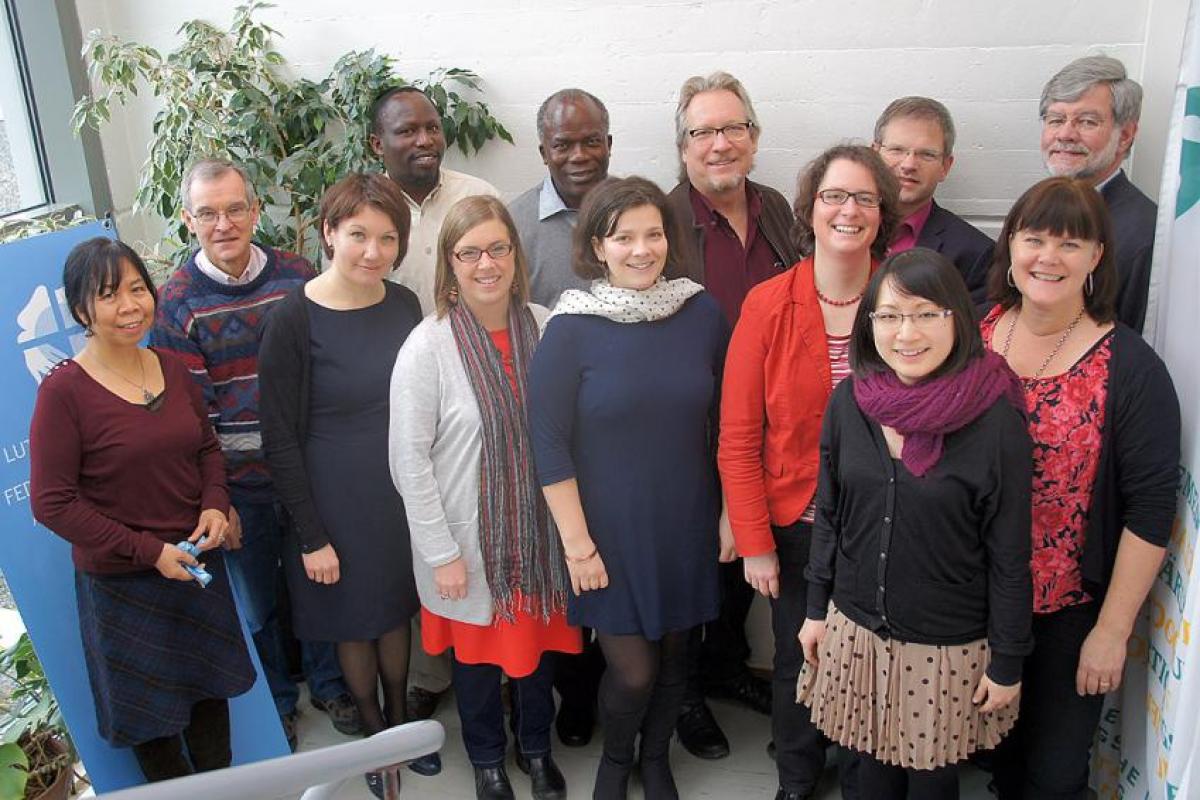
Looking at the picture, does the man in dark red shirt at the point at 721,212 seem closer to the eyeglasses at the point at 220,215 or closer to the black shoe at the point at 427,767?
the black shoe at the point at 427,767

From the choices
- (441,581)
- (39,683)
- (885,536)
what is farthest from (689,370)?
(39,683)

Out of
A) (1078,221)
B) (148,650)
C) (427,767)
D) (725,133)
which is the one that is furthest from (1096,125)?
(148,650)

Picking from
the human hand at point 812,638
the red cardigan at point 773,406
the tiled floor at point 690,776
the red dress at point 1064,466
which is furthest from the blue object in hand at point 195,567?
the red dress at point 1064,466

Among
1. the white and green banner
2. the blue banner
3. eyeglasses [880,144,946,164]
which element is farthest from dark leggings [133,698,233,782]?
eyeglasses [880,144,946,164]

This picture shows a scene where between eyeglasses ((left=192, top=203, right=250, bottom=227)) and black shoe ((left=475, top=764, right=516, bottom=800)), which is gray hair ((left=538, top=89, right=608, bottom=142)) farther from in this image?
black shoe ((left=475, top=764, right=516, bottom=800))

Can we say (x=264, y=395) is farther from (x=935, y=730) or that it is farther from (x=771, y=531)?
(x=935, y=730)

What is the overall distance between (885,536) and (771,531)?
1.41 feet

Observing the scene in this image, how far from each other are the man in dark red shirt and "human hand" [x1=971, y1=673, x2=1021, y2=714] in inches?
35.4

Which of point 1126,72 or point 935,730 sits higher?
point 1126,72

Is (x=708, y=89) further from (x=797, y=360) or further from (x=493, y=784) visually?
(x=493, y=784)

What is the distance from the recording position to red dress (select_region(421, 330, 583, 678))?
248 cm

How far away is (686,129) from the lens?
279 cm

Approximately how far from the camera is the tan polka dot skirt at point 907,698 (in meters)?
1.96

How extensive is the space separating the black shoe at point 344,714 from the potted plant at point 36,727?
0.71 meters
